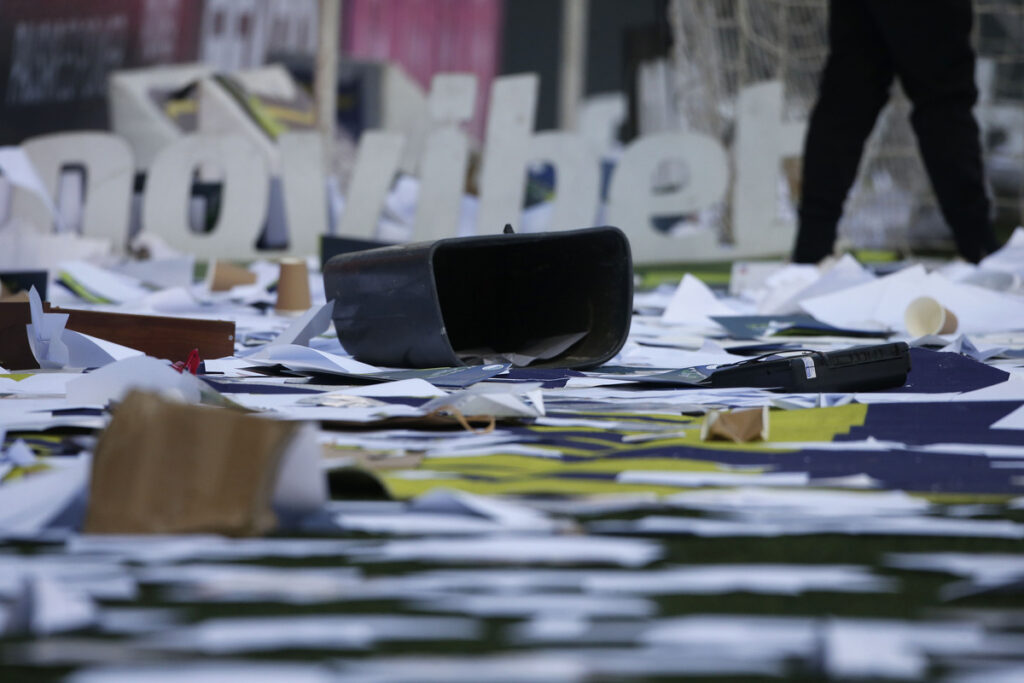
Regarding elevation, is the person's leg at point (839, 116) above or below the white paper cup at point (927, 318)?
above

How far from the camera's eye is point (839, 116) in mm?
2854

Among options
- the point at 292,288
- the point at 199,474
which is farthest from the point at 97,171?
the point at 199,474

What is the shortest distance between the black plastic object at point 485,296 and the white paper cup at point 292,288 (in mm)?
582

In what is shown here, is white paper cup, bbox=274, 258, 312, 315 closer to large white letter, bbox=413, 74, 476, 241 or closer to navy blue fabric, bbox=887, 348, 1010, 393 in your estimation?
navy blue fabric, bbox=887, 348, 1010, 393

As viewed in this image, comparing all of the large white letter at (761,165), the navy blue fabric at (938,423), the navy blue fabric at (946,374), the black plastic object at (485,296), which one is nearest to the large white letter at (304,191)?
the large white letter at (761,165)

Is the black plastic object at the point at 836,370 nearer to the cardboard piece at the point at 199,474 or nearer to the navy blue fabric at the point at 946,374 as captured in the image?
the navy blue fabric at the point at 946,374

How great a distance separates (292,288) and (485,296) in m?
0.69

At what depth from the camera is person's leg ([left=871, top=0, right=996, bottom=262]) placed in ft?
8.55

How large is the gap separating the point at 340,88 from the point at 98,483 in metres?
6.22

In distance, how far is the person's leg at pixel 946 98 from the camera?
2605mm

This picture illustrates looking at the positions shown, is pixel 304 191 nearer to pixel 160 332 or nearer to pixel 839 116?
pixel 839 116

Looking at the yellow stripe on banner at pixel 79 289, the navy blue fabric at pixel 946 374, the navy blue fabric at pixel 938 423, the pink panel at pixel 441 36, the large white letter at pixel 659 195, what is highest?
the pink panel at pixel 441 36

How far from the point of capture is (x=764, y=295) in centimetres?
244

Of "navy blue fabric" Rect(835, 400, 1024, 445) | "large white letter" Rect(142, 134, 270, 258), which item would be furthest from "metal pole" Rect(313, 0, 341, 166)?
"navy blue fabric" Rect(835, 400, 1024, 445)
